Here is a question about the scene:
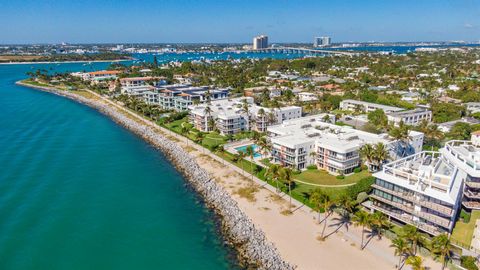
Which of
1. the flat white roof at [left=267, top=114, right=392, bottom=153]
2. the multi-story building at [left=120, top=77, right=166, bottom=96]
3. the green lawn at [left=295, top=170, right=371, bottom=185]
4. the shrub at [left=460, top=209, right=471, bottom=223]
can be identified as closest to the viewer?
the shrub at [left=460, top=209, right=471, bottom=223]

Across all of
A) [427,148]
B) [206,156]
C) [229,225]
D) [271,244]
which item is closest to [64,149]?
[206,156]

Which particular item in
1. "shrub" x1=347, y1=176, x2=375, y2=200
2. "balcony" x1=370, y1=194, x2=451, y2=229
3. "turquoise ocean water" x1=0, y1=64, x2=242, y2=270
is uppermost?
"balcony" x1=370, y1=194, x2=451, y2=229

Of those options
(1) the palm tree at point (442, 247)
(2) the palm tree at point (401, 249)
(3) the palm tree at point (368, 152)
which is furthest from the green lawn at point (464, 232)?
(3) the palm tree at point (368, 152)

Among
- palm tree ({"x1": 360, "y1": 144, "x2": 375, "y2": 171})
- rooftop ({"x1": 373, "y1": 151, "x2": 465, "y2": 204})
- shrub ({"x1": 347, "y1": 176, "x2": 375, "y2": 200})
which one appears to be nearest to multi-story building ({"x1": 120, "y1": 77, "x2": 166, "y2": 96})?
palm tree ({"x1": 360, "y1": 144, "x2": 375, "y2": 171})

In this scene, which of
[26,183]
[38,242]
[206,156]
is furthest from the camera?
[206,156]

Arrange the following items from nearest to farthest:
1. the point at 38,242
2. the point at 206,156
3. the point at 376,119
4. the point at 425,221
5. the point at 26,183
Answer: the point at 425,221 < the point at 38,242 < the point at 26,183 < the point at 206,156 < the point at 376,119

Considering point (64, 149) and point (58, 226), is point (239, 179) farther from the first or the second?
point (64, 149)

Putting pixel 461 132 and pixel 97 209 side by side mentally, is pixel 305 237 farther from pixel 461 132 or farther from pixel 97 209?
pixel 461 132

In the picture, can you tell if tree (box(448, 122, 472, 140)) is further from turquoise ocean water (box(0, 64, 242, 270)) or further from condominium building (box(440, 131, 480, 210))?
turquoise ocean water (box(0, 64, 242, 270))
